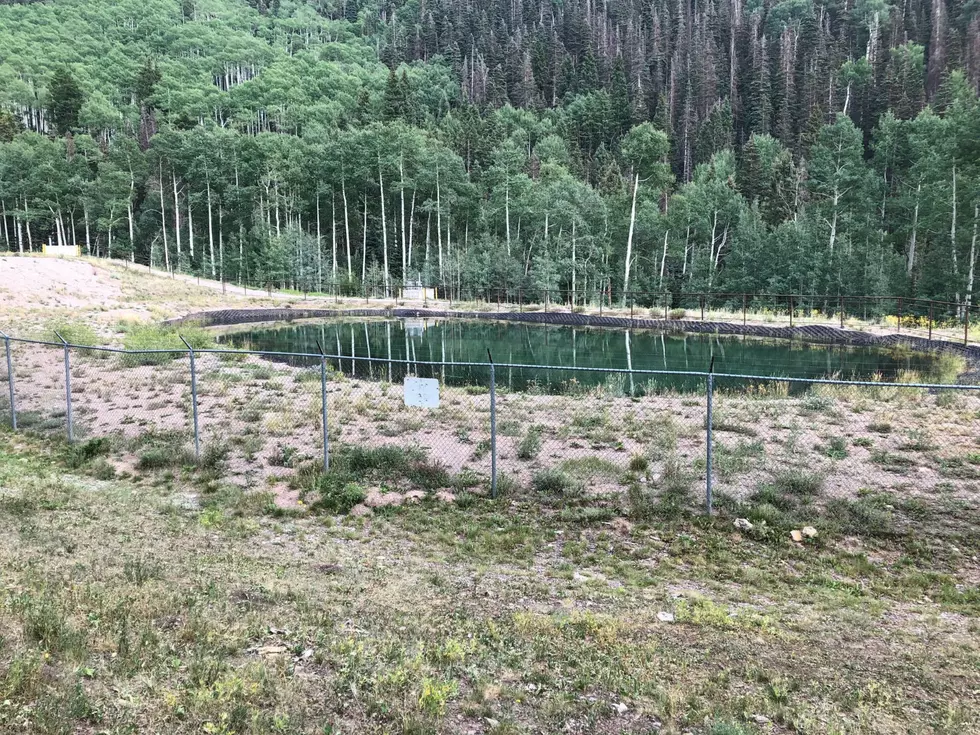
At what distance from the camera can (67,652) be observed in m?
5.25

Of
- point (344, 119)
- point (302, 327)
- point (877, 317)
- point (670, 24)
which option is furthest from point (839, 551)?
point (670, 24)

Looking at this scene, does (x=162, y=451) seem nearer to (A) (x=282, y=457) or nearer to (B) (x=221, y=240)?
(A) (x=282, y=457)

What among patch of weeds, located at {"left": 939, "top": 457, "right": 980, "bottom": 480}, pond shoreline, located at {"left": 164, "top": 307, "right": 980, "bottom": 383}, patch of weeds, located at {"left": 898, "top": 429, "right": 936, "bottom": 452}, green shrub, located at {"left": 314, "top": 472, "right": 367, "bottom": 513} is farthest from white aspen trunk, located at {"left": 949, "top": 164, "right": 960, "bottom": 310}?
green shrub, located at {"left": 314, "top": 472, "right": 367, "bottom": 513}

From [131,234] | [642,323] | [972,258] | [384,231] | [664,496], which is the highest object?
[131,234]

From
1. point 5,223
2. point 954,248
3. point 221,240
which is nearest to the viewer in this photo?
point 954,248

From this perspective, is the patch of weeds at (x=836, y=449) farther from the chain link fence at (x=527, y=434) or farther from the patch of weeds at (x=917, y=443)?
the patch of weeds at (x=917, y=443)

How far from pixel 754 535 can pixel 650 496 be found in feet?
5.69

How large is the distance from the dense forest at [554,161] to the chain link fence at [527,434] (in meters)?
36.3

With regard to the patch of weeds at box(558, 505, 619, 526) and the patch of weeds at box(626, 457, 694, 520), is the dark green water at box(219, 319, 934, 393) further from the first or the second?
the patch of weeds at box(558, 505, 619, 526)

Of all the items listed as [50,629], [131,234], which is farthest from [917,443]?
[131,234]

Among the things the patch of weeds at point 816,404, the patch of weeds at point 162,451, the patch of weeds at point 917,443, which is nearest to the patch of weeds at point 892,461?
the patch of weeds at point 917,443

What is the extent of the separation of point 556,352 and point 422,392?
2345 centimetres

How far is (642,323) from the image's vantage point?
43594mm

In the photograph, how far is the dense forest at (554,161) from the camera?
59188mm
